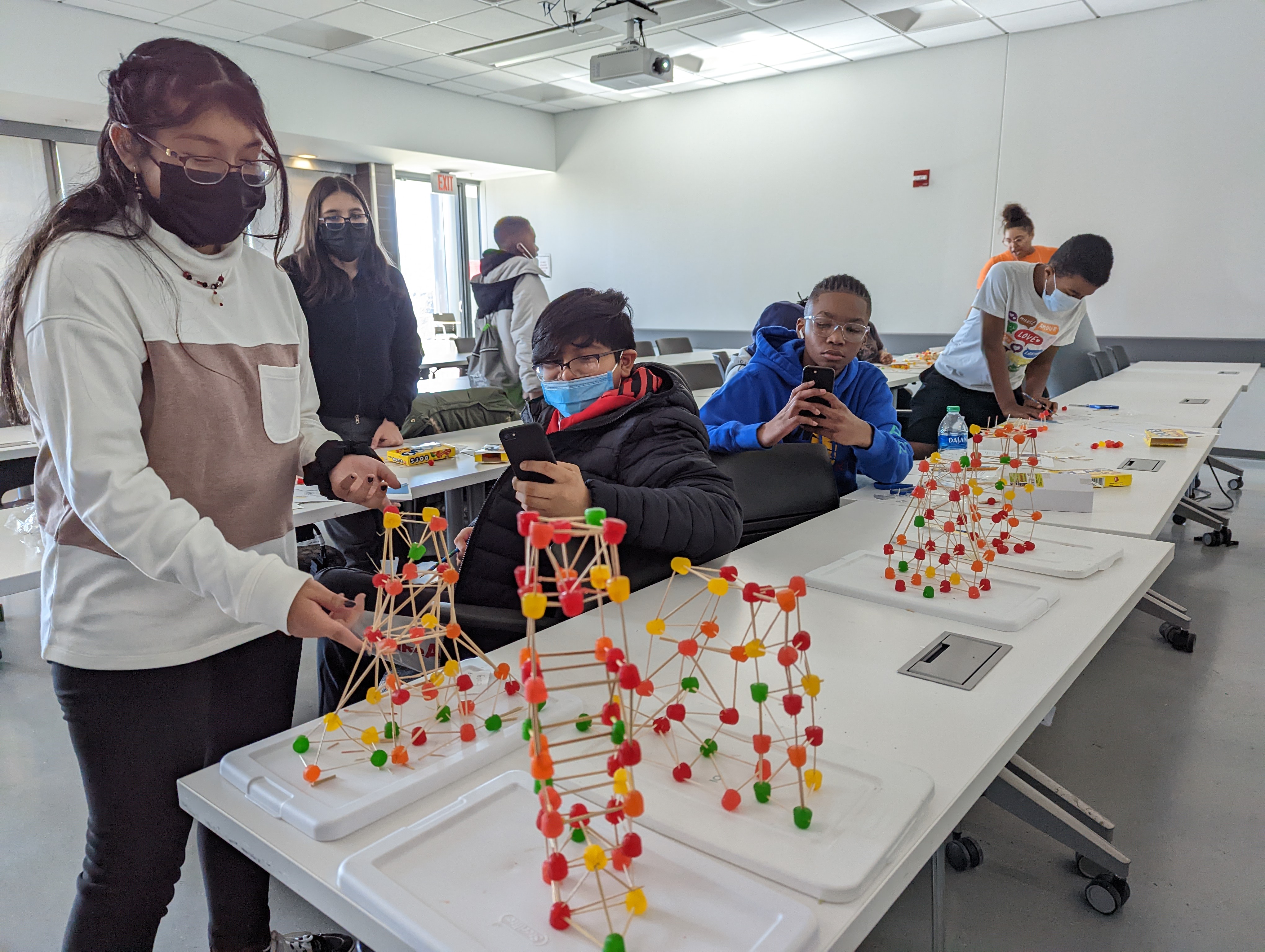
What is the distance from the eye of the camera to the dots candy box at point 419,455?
278cm

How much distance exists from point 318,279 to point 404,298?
0.31 meters

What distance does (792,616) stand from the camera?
140cm

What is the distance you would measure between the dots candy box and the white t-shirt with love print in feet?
6.90

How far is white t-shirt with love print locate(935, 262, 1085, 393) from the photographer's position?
3236mm

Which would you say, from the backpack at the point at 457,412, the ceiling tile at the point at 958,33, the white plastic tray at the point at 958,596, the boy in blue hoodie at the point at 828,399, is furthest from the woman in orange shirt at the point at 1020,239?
the white plastic tray at the point at 958,596

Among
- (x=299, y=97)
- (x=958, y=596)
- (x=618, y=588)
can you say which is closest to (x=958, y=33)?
(x=299, y=97)

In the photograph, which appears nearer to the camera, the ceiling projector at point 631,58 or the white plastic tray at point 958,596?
the white plastic tray at point 958,596

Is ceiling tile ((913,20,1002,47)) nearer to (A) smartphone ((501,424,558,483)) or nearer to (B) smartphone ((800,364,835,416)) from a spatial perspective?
(B) smartphone ((800,364,835,416))

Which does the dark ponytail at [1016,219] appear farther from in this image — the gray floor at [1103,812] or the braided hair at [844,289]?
the braided hair at [844,289]

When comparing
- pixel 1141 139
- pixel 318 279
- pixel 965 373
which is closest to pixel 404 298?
pixel 318 279

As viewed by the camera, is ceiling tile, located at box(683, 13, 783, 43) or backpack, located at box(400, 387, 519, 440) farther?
ceiling tile, located at box(683, 13, 783, 43)

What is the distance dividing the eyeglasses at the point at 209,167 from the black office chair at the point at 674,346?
6091 mm

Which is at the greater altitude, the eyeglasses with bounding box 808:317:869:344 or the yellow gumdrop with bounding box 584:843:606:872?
the eyeglasses with bounding box 808:317:869:344

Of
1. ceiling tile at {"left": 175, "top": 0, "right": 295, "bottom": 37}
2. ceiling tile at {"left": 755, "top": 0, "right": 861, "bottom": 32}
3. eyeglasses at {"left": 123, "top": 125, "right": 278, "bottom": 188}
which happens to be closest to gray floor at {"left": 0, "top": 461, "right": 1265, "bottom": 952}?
eyeglasses at {"left": 123, "top": 125, "right": 278, "bottom": 188}
